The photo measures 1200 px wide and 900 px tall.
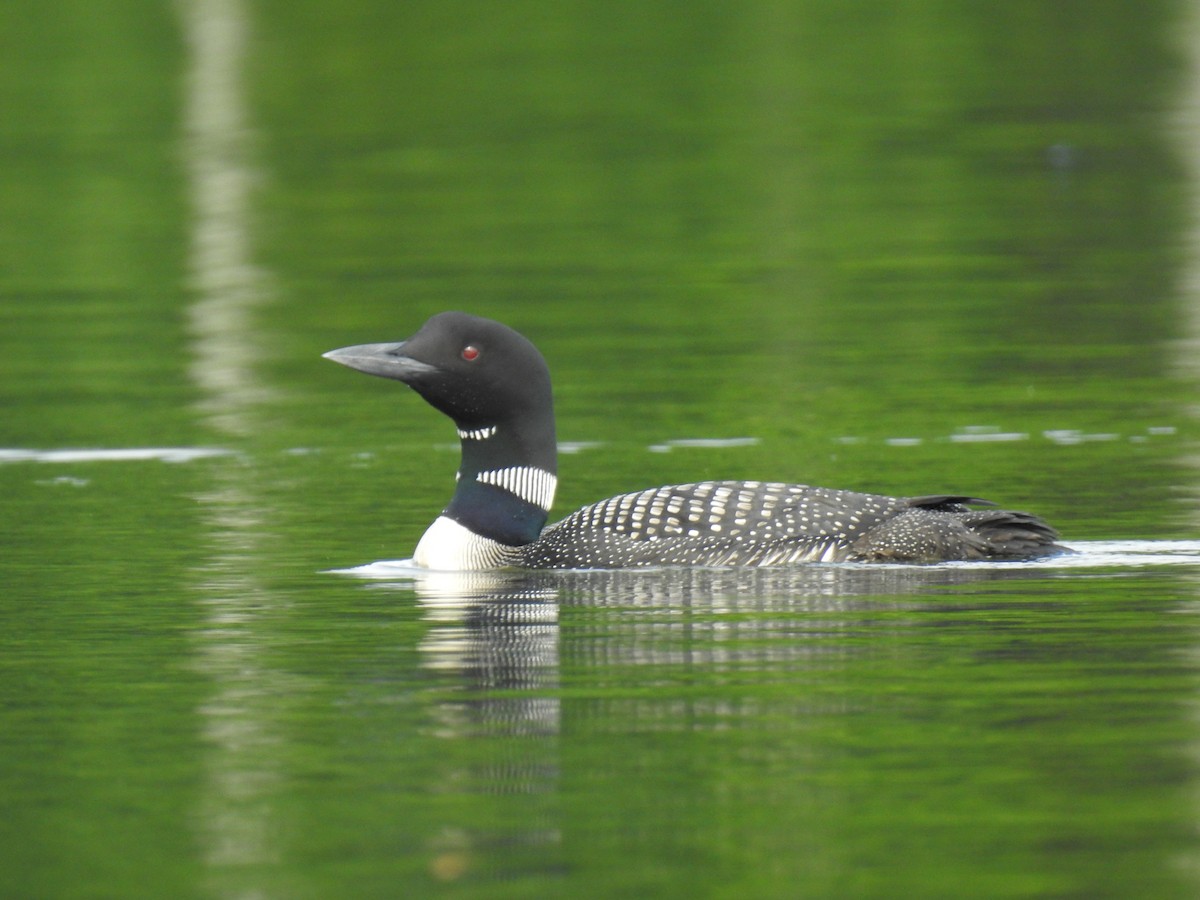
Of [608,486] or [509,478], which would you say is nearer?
[509,478]

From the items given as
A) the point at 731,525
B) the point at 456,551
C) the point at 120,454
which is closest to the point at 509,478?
the point at 456,551

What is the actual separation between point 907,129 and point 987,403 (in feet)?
48.1

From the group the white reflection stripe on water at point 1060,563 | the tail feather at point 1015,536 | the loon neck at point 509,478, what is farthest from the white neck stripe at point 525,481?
the tail feather at point 1015,536

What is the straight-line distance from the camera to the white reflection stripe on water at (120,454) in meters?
11.2

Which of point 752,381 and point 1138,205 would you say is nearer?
point 752,381

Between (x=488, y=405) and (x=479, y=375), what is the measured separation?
0.44 ft

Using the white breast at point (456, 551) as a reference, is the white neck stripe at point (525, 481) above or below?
above

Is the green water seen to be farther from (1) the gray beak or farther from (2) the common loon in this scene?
(1) the gray beak

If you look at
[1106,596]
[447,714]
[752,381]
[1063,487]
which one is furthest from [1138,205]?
[447,714]

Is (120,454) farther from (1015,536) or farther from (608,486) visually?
(1015,536)

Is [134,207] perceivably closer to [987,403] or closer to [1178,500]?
[987,403]

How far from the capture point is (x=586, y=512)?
8.36m

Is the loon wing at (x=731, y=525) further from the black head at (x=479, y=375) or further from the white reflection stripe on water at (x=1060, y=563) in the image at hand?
the black head at (x=479, y=375)

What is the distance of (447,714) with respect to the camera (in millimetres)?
5977
